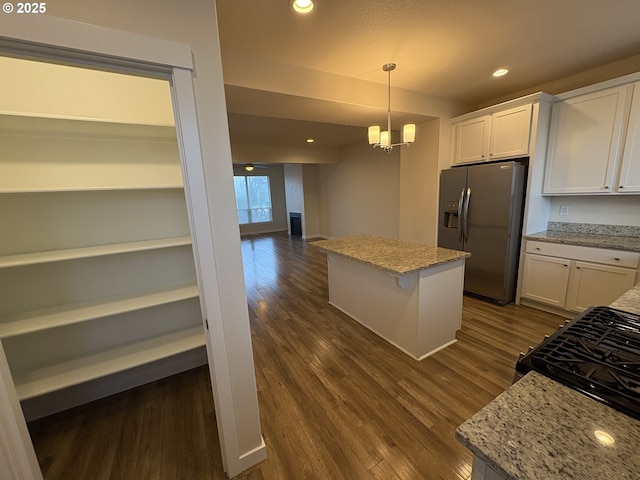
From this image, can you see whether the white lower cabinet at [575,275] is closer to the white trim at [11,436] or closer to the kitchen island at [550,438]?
the kitchen island at [550,438]

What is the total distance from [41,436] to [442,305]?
309 cm

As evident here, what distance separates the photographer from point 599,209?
114 inches

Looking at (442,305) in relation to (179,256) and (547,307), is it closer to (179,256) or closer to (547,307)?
(547,307)

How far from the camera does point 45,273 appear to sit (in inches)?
66.1

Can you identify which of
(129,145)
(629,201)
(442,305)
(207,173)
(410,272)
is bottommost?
(442,305)

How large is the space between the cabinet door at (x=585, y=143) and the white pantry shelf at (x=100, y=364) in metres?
4.08

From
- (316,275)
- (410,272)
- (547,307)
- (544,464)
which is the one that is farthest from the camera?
(316,275)

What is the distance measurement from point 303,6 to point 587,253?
3.41 metres

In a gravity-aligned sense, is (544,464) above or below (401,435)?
above

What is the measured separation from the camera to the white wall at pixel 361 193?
5.95m

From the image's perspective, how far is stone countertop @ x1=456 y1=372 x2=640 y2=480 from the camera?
1.70 ft

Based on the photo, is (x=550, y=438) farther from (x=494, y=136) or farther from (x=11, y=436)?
(x=494, y=136)

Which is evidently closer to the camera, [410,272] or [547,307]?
[410,272]

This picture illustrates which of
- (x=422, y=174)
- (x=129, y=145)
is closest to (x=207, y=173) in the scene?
(x=129, y=145)
